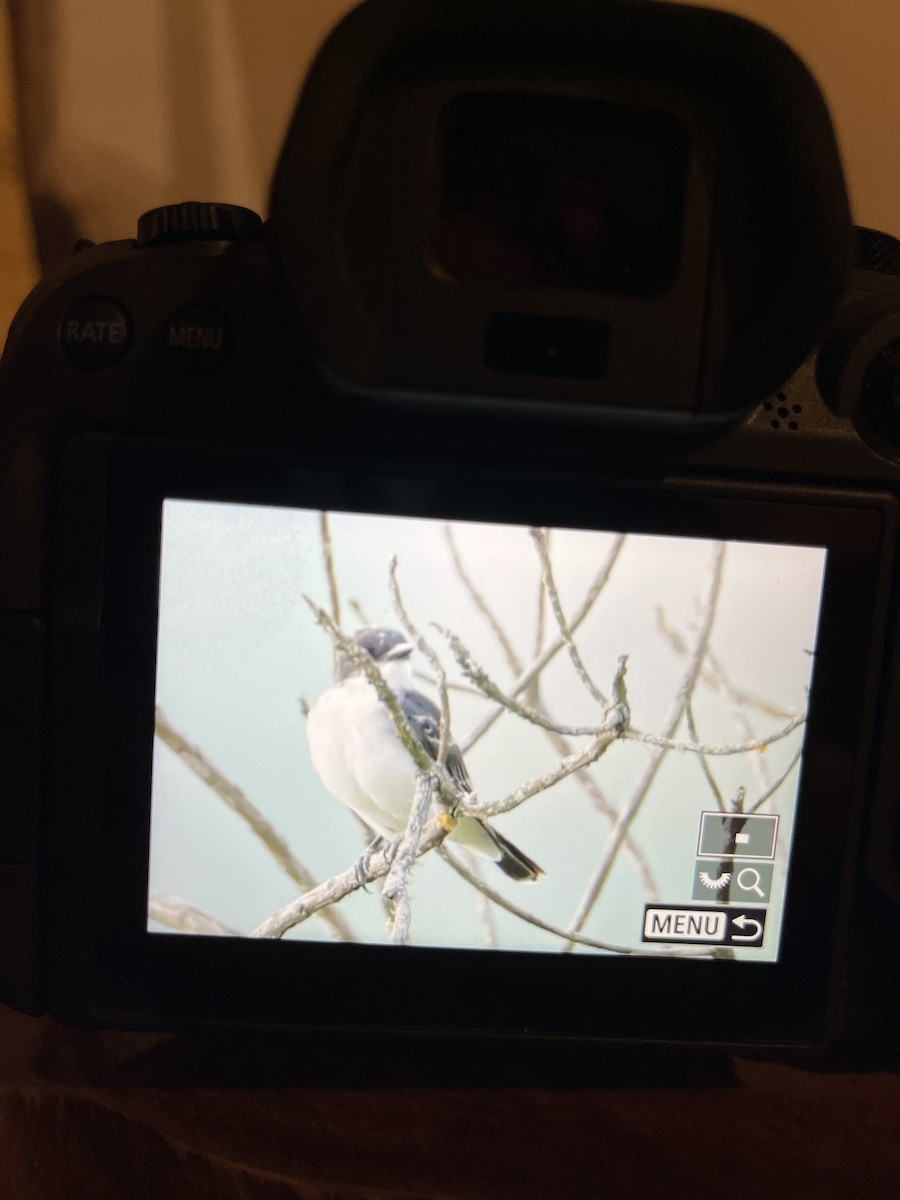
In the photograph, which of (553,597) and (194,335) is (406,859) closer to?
(553,597)

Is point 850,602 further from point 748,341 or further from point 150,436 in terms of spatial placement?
point 150,436

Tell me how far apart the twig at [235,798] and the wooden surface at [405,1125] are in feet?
0.36

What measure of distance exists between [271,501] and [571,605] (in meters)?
0.15

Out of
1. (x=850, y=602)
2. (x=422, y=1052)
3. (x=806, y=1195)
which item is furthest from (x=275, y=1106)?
(x=850, y=602)

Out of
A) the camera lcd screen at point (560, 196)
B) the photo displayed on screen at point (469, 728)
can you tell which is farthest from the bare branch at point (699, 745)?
the camera lcd screen at point (560, 196)

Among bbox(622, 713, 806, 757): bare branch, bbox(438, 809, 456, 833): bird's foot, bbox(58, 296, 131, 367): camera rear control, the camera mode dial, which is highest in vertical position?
the camera mode dial

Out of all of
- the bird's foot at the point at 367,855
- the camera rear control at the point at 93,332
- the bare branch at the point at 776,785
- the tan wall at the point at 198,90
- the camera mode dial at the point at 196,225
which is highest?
the tan wall at the point at 198,90

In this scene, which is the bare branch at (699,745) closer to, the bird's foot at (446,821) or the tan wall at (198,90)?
the bird's foot at (446,821)

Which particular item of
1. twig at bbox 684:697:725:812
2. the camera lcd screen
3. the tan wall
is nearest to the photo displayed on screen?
twig at bbox 684:697:725:812

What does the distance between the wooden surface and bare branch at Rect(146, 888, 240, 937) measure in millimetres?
76

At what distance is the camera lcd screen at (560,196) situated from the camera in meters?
0.38

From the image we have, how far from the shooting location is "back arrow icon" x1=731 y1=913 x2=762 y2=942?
455 mm

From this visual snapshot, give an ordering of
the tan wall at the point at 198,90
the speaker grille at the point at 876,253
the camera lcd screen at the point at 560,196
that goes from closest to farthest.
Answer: the camera lcd screen at the point at 560,196 → the speaker grille at the point at 876,253 → the tan wall at the point at 198,90

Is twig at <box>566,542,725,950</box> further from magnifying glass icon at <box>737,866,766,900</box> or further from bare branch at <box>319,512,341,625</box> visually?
bare branch at <box>319,512,341,625</box>
